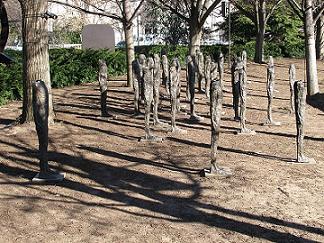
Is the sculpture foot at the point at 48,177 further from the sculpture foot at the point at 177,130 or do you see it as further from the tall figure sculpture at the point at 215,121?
the sculpture foot at the point at 177,130

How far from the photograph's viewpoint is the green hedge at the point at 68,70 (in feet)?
47.2

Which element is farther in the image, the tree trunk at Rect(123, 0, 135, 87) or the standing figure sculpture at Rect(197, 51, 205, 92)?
the tree trunk at Rect(123, 0, 135, 87)

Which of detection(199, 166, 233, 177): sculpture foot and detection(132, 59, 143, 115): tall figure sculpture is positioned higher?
detection(132, 59, 143, 115): tall figure sculpture

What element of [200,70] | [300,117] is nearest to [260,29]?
[200,70]

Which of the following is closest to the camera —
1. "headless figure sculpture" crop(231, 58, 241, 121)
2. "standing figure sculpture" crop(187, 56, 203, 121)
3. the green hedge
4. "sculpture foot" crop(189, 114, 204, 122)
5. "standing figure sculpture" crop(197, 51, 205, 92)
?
"headless figure sculpture" crop(231, 58, 241, 121)

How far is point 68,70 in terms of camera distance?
1838cm

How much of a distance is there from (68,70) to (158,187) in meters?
12.7

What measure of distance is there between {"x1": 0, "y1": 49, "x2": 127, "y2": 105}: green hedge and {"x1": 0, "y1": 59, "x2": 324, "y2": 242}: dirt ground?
12.5ft

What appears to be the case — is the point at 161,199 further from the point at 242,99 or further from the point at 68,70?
the point at 68,70

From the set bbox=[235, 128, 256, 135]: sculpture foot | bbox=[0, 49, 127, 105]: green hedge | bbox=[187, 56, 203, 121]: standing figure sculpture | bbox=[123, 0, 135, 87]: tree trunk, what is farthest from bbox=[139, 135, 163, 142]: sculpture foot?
bbox=[123, 0, 135, 87]: tree trunk

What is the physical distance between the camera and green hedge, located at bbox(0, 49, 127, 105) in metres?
14.4

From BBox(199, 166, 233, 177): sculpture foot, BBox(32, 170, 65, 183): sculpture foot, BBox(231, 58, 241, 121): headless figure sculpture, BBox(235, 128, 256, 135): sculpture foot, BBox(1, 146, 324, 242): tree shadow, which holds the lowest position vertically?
BBox(1, 146, 324, 242): tree shadow

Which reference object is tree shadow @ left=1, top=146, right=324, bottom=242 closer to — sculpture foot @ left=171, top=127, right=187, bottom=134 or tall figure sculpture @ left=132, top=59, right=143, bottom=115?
sculpture foot @ left=171, top=127, right=187, bottom=134

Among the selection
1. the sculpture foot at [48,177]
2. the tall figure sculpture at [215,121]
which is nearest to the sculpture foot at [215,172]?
the tall figure sculpture at [215,121]
